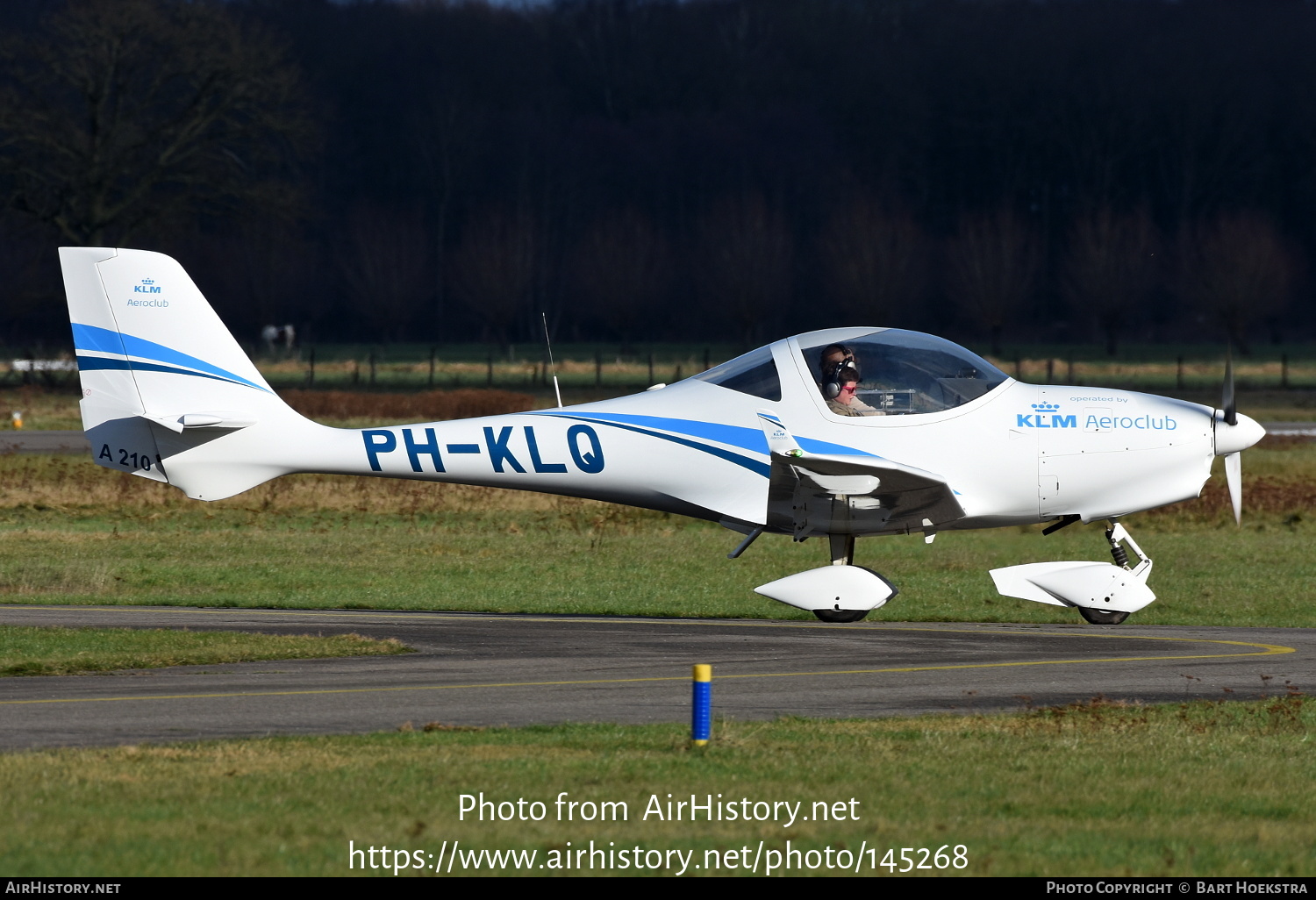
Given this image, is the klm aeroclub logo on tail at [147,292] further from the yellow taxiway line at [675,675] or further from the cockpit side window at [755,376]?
the cockpit side window at [755,376]

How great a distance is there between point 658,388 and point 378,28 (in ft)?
324

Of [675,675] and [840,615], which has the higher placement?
[675,675]

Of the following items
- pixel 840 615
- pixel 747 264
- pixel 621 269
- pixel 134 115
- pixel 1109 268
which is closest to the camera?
pixel 840 615

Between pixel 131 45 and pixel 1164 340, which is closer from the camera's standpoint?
pixel 131 45

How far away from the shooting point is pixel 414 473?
52.1 ft

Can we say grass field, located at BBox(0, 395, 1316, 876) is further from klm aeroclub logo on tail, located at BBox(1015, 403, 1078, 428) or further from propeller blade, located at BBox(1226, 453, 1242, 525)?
klm aeroclub logo on tail, located at BBox(1015, 403, 1078, 428)

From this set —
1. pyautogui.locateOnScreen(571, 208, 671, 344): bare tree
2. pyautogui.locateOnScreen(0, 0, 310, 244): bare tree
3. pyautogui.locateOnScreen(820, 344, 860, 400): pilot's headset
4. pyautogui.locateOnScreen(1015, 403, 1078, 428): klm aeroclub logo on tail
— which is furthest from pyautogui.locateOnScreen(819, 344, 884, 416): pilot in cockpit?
pyautogui.locateOnScreen(571, 208, 671, 344): bare tree

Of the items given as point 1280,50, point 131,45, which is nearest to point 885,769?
point 131,45

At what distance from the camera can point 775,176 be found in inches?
3875

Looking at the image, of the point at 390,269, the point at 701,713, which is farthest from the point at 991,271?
the point at 701,713

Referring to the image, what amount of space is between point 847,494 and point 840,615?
123 cm

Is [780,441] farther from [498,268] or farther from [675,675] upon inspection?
[498,268]

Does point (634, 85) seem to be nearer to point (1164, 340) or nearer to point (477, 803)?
point (1164, 340)

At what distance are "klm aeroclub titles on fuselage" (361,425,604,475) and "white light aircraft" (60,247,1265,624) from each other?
0.05 ft
